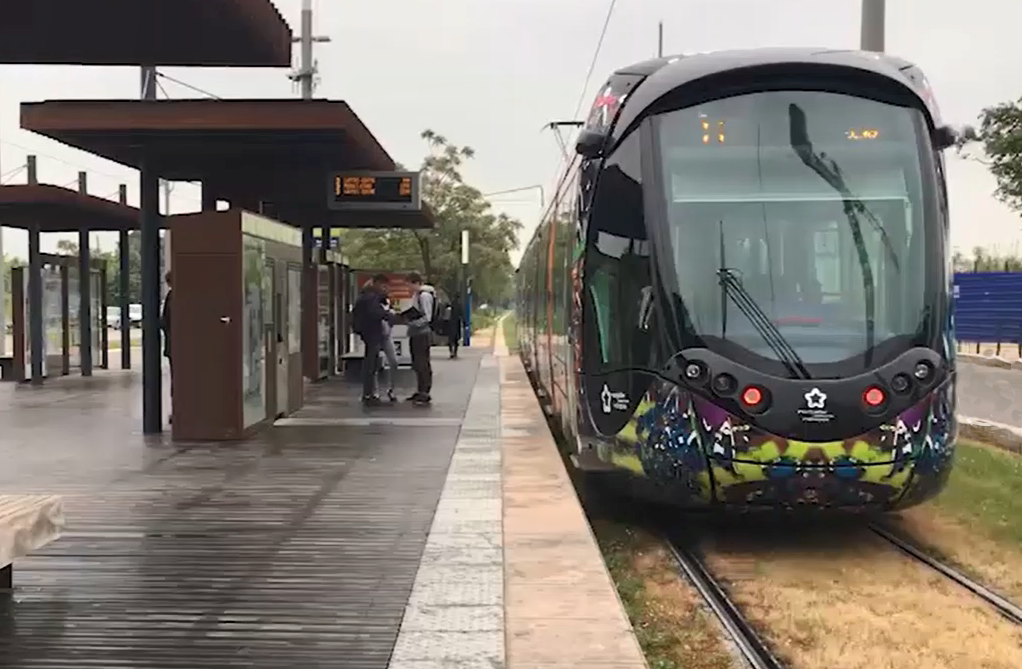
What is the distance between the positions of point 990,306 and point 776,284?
3257 cm

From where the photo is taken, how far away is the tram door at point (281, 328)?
529 inches

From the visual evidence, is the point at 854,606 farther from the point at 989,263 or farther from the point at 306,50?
the point at 989,263

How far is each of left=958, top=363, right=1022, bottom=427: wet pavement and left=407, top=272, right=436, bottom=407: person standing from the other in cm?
752

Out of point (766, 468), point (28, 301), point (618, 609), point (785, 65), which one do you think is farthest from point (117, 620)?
point (28, 301)

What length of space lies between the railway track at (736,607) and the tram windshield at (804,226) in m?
1.37

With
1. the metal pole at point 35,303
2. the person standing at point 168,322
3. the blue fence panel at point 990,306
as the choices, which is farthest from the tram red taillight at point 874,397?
the blue fence panel at point 990,306

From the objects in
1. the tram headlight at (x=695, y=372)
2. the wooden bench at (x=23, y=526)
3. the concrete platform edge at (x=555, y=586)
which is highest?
the tram headlight at (x=695, y=372)

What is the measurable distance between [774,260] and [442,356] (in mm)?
23893

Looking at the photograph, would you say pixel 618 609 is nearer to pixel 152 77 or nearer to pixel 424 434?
pixel 424 434

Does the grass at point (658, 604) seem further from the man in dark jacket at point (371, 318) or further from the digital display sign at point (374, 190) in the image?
the digital display sign at point (374, 190)

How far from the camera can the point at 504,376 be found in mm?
23203

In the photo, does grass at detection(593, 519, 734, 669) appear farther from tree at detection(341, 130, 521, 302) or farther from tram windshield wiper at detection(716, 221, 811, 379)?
tree at detection(341, 130, 521, 302)

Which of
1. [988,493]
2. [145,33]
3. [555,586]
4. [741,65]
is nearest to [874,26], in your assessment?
[988,493]

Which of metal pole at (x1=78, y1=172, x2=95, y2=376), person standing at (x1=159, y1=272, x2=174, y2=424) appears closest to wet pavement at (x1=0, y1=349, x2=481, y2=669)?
person standing at (x1=159, y1=272, x2=174, y2=424)
